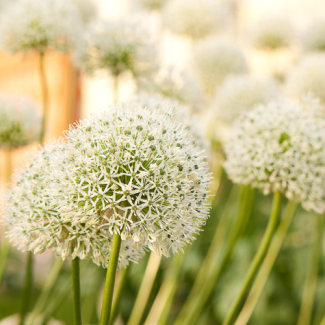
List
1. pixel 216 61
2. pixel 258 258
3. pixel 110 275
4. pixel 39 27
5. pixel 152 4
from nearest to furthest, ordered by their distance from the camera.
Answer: pixel 110 275, pixel 258 258, pixel 39 27, pixel 216 61, pixel 152 4

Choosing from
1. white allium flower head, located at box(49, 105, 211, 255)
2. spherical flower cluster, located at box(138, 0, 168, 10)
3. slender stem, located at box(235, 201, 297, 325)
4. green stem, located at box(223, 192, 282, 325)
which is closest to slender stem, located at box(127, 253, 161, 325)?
slender stem, located at box(235, 201, 297, 325)

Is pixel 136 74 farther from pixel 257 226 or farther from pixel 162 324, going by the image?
pixel 257 226

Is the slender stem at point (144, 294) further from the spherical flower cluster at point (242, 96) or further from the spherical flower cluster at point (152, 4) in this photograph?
the spherical flower cluster at point (152, 4)

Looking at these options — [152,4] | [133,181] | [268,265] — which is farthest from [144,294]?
[152,4]

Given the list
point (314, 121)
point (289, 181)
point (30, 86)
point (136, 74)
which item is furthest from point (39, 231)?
point (30, 86)

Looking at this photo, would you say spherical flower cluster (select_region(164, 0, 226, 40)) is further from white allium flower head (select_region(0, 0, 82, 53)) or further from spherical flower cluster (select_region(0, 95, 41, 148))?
spherical flower cluster (select_region(0, 95, 41, 148))

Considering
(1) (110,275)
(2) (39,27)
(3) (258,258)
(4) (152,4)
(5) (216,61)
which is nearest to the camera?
(1) (110,275)

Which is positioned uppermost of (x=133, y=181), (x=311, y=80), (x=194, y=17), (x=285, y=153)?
(x=194, y=17)

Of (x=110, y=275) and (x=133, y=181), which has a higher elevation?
(x=133, y=181)

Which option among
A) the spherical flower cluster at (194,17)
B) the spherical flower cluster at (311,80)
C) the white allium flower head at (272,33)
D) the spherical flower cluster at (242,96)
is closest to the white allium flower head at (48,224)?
the spherical flower cluster at (242,96)

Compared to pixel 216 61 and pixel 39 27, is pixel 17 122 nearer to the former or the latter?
pixel 39 27
